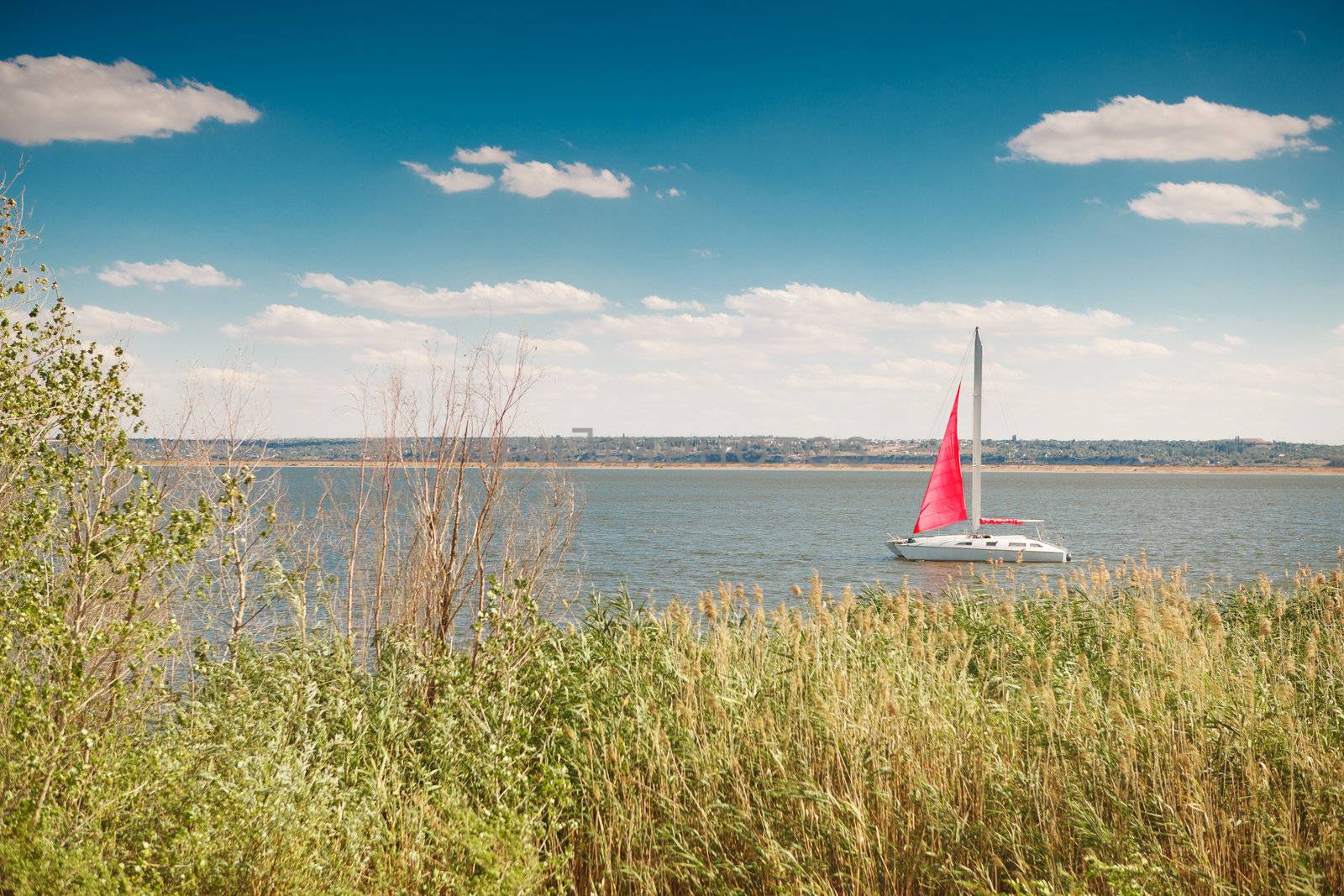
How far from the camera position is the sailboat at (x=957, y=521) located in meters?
35.4

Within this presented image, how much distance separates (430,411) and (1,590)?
463 cm

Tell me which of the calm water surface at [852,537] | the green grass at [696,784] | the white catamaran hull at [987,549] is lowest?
the calm water surface at [852,537]

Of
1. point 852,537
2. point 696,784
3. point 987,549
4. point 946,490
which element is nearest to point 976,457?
point 946,490

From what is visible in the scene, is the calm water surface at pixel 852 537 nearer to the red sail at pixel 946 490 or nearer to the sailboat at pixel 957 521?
the sailboat at pixel 957 521

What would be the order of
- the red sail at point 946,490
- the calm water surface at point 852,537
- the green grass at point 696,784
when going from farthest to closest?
1. the red sail at point 946,490
2. the calm water surface at point 852,537
3. the green grass at point 696,784

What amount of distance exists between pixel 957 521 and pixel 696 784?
32.8 m

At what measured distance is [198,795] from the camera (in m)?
4.99

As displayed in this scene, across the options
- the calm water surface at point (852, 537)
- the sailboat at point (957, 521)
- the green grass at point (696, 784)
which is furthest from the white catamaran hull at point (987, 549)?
the green grass at point (696, 784)

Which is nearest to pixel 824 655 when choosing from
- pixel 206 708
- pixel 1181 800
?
pixel 1181 800

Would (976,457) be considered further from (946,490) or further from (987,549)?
(987,549)

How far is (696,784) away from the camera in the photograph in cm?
566

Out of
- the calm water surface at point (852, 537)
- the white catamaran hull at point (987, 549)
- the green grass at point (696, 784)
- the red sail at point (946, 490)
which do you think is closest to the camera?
the green grass at point (696, 784)

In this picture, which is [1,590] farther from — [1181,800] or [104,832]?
[1181,800]

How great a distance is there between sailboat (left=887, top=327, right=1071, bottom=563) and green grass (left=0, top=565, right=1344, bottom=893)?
28.8m
